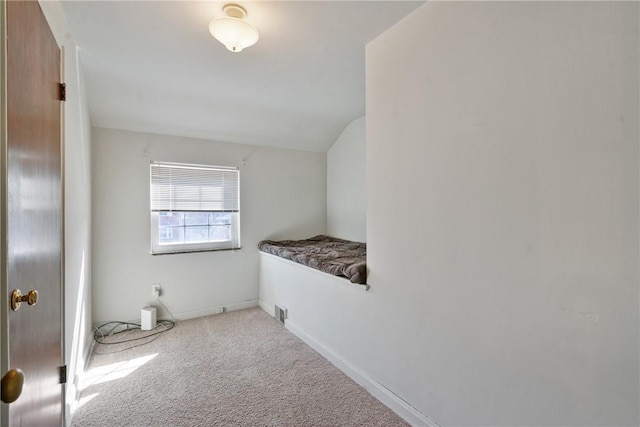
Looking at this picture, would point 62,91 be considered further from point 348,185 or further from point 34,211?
point 348,185

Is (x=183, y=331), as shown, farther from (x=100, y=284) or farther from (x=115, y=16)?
(x=115, y=16)

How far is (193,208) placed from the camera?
10.9 feet

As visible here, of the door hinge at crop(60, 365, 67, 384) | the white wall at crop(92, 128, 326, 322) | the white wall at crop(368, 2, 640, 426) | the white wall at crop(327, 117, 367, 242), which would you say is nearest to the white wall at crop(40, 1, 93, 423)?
the door hinge at crop(60, 365, 67, 384)

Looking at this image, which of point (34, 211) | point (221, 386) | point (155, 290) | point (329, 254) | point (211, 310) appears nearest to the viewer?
point (34, 211)

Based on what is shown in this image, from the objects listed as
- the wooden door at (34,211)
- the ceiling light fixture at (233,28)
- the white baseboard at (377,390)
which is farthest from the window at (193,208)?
the ceiling light fixture at (233,28)

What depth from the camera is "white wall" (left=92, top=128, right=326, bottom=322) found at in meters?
2.93

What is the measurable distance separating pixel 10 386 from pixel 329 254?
7.48 ft

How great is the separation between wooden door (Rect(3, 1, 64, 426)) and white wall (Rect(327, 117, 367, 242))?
2681 millimetres

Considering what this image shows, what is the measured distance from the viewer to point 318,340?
2.56 meters

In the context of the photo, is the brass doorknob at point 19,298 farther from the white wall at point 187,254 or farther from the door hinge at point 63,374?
the white wall at point 187,254

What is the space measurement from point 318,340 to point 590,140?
2250 millimetres

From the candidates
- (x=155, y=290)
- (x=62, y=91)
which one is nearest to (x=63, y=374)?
(x=62, y=91)

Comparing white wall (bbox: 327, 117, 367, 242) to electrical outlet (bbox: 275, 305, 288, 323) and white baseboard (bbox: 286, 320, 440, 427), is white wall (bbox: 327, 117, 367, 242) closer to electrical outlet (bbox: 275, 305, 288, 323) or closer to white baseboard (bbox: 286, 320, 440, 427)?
electrical outlet (bbox: 275, 305, 288, 323)

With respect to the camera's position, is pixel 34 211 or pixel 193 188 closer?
pixel 34 211
